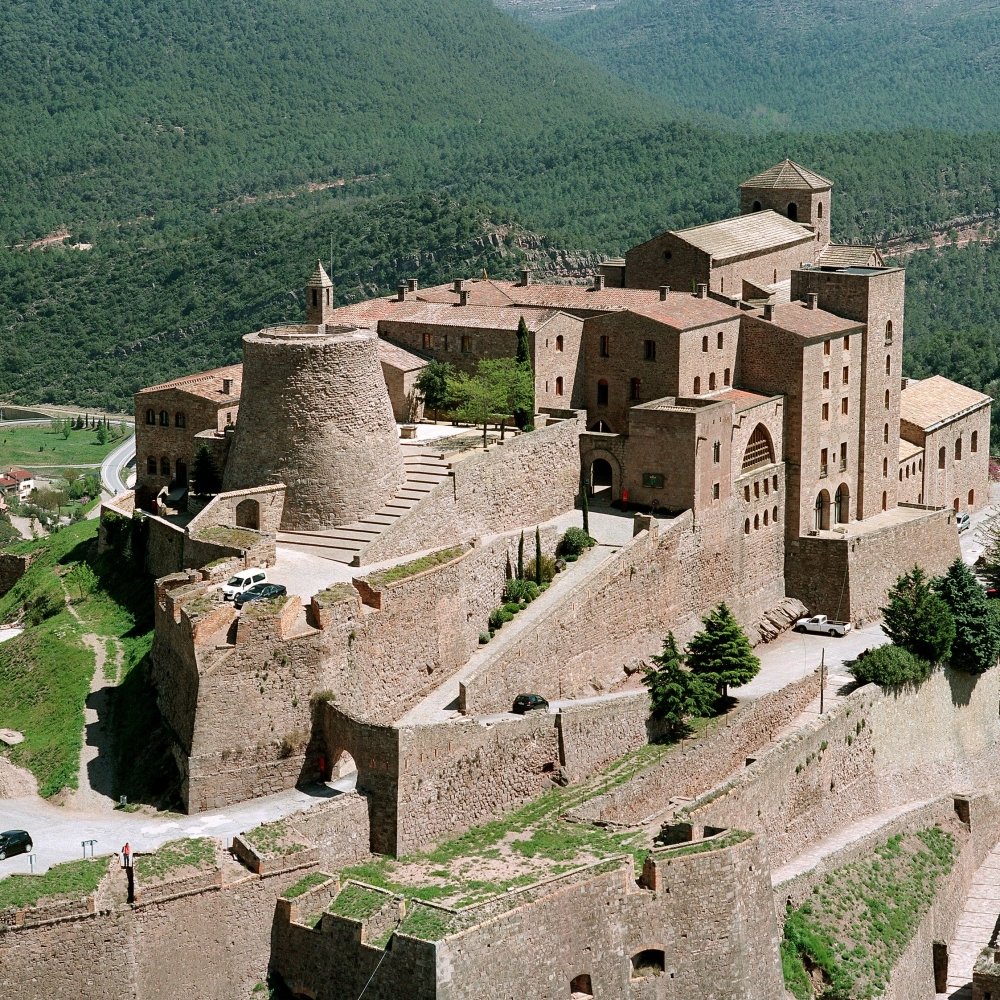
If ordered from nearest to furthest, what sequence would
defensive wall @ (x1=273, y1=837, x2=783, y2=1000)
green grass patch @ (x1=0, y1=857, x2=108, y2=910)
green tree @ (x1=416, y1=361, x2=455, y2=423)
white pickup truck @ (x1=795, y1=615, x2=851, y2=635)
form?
green grass patch @ (x1=0, y1=857, x2=108, y2=910), defensive wall @ (x1=273, y1=837, x2=783, y2=1000), green tree @ (x1=416, y1=361, x2=455, y2=423), white pickup truck @ (x1=795, y1=615, x2=851, y2=635)

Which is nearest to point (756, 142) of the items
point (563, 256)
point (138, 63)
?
point (563, 256)

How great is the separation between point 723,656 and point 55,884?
18568 millimetres

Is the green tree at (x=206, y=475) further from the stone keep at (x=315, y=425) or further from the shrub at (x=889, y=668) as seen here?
the shrub at (x=889, y=668)

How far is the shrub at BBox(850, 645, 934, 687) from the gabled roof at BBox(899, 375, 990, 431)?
1330cm

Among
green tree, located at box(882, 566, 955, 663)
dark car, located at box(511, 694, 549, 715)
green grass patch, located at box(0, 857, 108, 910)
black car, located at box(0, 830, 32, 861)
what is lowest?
green tree, located at box(882, 566, 955, 663)

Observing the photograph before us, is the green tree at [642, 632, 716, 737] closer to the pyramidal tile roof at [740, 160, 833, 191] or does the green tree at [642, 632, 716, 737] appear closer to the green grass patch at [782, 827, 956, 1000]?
the green grass patch at [782, 827, 956, 1000]

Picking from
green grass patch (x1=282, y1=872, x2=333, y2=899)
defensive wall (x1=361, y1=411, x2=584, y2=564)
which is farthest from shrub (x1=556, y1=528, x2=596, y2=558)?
green grass patch (x1=282, y1=872, x2=333, y2=899)

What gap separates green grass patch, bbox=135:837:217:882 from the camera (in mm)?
34125

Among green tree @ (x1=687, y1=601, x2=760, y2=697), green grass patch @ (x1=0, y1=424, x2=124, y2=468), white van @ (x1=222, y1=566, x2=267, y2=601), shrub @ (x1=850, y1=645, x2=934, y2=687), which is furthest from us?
green grass patch @ (x1=0, y1=424, x2=124, y2=468)

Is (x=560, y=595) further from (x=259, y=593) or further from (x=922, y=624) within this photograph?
(x=922, y=624)

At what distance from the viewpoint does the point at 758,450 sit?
177ft

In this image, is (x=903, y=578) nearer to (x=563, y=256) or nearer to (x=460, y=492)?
(x=460, y=492)

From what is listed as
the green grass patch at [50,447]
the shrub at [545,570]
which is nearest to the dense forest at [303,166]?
the green grass patch at [50,447]

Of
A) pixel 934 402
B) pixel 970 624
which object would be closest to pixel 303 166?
pixel 934 402
